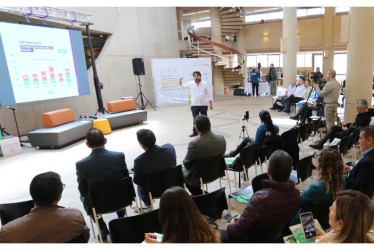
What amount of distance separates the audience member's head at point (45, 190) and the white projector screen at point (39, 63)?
17.7 feet

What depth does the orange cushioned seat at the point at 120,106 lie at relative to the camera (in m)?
8.27

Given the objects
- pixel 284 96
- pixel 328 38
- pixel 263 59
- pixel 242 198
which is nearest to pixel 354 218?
pixel 242 198

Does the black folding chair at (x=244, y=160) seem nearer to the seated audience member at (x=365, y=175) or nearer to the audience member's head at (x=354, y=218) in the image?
the seated audience member at (x=365, y=175)

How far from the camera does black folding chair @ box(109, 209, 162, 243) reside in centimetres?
183

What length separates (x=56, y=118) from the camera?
267 inches

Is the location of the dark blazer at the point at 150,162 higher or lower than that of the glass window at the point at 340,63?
lower

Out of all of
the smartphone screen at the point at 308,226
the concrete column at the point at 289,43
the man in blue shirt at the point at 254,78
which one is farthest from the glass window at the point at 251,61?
the smartphone screen at the point at 308,226

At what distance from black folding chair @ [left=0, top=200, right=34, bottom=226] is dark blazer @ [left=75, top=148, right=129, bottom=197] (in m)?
0.50

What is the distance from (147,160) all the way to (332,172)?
69.5 inches

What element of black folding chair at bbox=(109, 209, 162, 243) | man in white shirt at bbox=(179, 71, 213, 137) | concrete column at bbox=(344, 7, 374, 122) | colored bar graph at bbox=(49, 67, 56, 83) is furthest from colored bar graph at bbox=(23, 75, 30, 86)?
concrete column at bbox=(344, 7, 374, 122)
